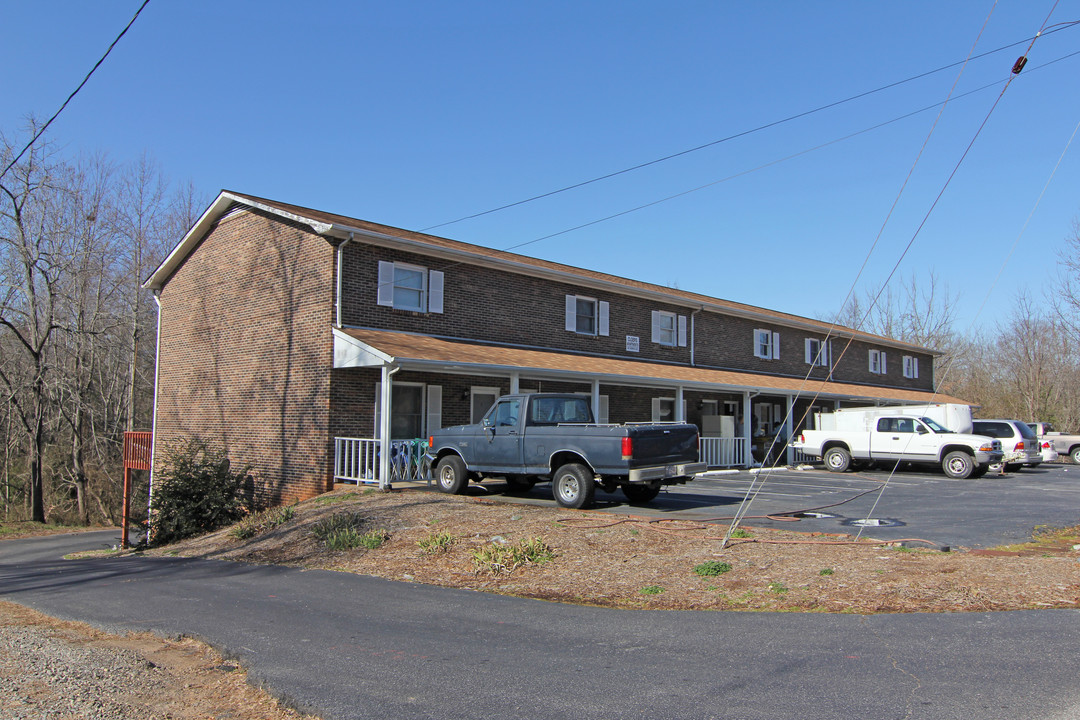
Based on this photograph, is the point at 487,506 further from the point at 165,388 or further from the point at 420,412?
the point at 165,388

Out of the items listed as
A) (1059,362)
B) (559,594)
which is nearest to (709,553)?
(559,594)

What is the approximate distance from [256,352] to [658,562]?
44.2 ft

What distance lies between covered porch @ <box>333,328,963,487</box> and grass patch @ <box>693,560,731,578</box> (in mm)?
3104

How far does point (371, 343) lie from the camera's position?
52.8 feet

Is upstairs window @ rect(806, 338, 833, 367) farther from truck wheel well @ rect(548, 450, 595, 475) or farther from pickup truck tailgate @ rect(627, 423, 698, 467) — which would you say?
truck wheel well @ rect(548, 450, 595, 475)

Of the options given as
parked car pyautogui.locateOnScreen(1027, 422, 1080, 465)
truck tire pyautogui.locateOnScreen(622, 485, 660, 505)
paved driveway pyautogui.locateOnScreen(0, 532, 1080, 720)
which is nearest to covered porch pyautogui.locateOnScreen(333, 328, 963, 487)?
truck tire pyautogui.locateOnScreen(622, 485, 660, 505)

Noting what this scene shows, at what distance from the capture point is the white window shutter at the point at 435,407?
1842 cm

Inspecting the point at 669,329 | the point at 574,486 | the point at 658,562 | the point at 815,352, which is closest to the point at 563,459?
the point at 574,486

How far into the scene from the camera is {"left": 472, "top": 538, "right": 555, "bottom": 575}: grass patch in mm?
9680

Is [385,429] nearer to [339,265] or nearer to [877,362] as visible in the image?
[339,265]

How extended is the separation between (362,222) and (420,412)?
5.53m

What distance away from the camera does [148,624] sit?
7793 mm

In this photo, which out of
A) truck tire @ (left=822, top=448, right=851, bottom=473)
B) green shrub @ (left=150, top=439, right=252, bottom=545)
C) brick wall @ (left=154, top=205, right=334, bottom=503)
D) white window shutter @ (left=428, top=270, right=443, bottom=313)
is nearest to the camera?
green shrub @ (left=150, top=439, right=252, bottom=545)

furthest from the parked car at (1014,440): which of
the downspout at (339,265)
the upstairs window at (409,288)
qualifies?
the downspout at (339,265)
